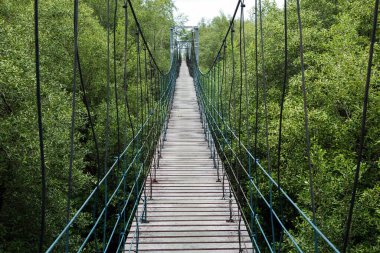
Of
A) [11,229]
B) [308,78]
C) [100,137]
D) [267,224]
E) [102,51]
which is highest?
[102,51]

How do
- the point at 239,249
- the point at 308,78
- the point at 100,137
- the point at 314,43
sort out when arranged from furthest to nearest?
the point at 100,137
the point at 314,43
the point at 308,78
the point at 239,249

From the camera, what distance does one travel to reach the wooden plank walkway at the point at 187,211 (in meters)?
2.81

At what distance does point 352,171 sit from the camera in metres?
5.05

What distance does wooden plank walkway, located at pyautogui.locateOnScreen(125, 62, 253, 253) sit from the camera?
111 inches

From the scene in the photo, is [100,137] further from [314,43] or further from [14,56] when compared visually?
[314,43]

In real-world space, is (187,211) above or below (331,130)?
below

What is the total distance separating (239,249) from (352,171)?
301 cm

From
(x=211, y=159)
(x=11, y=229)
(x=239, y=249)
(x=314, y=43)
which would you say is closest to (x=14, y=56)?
(x=11, y=229)

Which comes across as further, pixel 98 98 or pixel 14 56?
pixel 98 98

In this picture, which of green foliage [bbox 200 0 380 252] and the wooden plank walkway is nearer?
the wooden plank walkway

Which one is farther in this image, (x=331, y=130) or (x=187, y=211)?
(x=331, y=130)

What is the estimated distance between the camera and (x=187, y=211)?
3.41 m

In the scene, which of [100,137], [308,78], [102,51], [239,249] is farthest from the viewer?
[102,51]

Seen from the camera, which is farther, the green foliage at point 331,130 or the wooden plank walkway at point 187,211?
the green foliage at point 331,130
